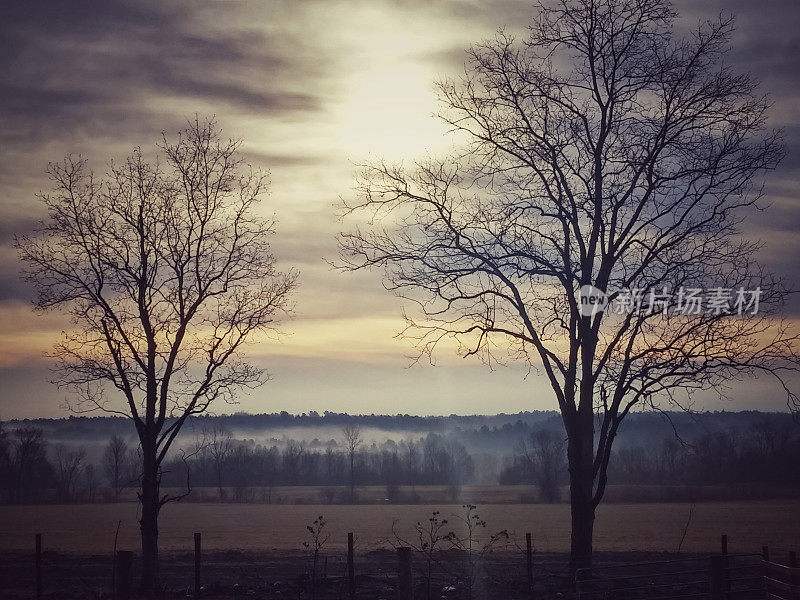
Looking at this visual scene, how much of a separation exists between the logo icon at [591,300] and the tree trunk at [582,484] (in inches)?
76.3

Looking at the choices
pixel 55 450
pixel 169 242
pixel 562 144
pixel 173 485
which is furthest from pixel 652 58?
pixel 55 450

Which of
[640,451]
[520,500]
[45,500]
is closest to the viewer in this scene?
[520,500]

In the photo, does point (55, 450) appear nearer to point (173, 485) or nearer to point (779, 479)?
point (173, 485)

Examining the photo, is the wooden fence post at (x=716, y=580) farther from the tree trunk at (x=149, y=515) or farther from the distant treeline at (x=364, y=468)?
the distant treeline at (x=364, y=468)

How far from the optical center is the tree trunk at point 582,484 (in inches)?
563

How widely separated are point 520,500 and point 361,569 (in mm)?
64247

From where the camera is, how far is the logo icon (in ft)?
47.0

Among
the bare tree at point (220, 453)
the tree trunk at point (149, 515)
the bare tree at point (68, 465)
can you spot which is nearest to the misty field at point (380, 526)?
the bare tree at point (220, 453)

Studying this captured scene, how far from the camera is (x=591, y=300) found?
47.2 ft

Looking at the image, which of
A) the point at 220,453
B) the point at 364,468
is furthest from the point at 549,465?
the point at 364,468

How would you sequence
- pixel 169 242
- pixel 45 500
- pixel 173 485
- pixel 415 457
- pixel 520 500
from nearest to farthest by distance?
pixel 169 242 → pixel 520 500 → pixel 45 500 → pixel 173 485 → pixel 415 457

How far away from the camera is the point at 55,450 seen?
14725 centimetres

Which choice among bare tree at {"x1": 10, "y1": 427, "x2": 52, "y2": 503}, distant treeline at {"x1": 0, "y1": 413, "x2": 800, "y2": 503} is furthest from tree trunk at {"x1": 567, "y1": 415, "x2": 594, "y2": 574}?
bare tree at {"x1": 10, "y1": 427, "x2": 52, "y2": 503}

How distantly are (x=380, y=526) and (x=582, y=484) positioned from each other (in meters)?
44.1
